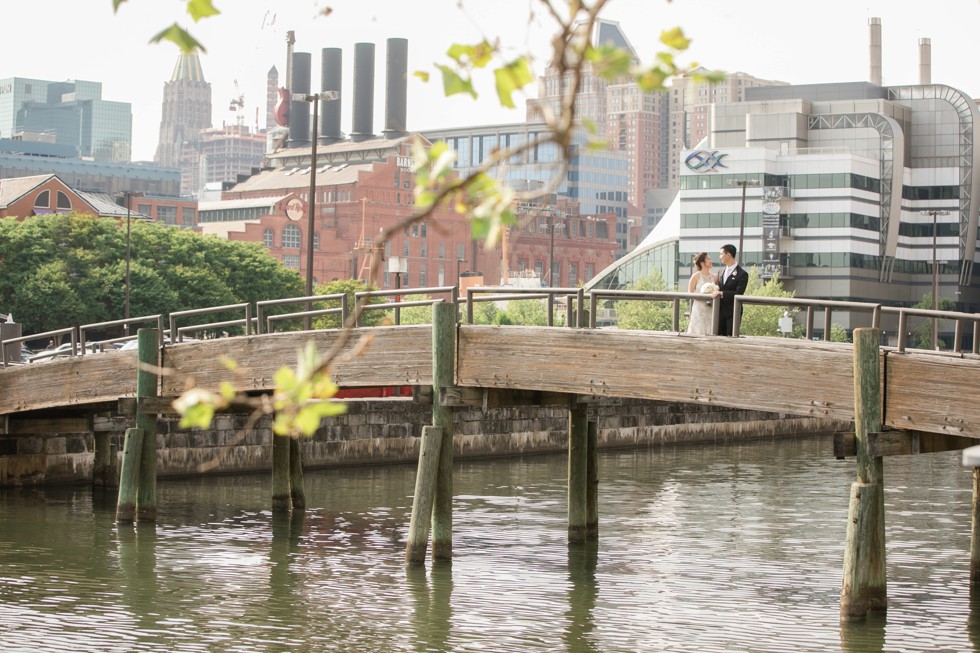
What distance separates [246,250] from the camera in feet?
274

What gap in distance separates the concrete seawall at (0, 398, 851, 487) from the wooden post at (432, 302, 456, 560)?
3751 mm

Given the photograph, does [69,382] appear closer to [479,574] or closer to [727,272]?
[479,574]

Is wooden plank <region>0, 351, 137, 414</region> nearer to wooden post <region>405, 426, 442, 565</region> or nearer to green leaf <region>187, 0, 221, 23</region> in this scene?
wooden post <region>405, 426, 442, 565</region>

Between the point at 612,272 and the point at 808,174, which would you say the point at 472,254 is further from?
the point at 808,174

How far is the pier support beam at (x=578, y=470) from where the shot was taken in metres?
22.6

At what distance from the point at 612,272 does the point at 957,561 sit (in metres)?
104

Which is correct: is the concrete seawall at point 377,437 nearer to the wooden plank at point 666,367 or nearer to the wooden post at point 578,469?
the wooden post at point 578,469

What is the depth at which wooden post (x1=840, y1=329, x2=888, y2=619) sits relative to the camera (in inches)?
634

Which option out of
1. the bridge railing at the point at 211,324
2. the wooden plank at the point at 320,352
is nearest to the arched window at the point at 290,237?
the bridge railing at the point at 211,324

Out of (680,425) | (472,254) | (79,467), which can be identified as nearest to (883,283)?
(472,254)

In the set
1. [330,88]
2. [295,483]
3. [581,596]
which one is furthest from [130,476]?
[330,88]

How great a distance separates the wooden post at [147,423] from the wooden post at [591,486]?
6.84 metres

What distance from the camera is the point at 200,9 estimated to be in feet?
13.2

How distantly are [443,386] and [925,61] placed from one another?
435 ft
